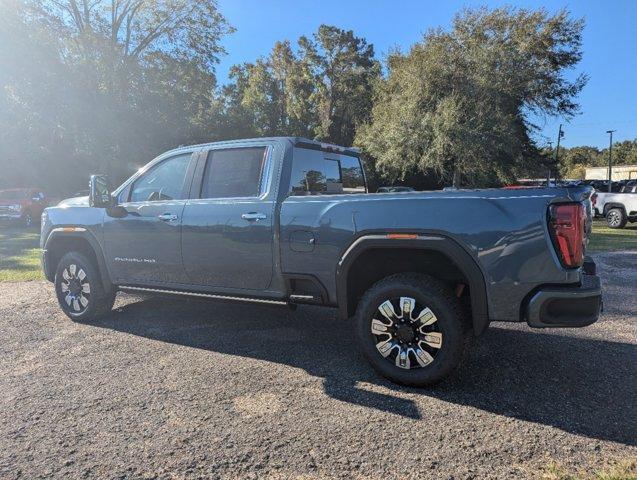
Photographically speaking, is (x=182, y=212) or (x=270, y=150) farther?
(x=182, y=212)

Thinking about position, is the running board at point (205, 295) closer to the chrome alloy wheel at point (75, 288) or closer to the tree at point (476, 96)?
the chrome alloy wheel at point (75, 288)

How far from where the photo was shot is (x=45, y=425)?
3.25 meters

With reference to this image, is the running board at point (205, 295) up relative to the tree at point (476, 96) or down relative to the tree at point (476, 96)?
down

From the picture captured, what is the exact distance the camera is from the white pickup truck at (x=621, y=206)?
17531mm

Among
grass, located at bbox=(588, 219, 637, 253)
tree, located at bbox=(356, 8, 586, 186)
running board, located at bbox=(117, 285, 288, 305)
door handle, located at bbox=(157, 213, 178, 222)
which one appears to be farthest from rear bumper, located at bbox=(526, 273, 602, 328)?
tree, located at bbox=(356, 8, 586, 186)

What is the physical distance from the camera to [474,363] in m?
4.25

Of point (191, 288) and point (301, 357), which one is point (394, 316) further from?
point (191, 288)

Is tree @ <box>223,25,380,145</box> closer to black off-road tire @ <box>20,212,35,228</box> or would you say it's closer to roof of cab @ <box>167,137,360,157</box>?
black off-road tire @ <box>20,212,35,228</box>

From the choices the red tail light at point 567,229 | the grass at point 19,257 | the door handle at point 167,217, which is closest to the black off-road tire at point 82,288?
the door handle at point 167,217

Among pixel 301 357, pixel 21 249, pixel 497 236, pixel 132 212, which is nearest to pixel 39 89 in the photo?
pixel 21 249

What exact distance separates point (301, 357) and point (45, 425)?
2.04m

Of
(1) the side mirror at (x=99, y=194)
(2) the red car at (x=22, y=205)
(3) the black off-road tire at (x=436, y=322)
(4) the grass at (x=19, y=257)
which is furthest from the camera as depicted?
(2) the red car at (x=22, y=205)

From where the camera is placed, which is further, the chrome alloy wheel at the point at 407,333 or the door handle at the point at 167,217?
the door handle at the point at 167,217

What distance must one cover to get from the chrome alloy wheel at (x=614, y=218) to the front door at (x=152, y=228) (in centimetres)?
1759
